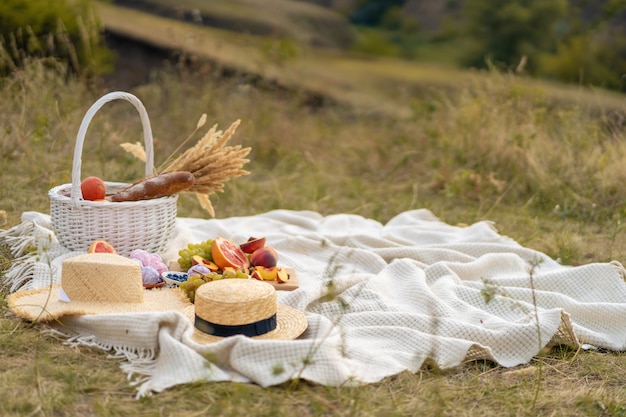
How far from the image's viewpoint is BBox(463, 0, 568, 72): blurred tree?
41.1ft

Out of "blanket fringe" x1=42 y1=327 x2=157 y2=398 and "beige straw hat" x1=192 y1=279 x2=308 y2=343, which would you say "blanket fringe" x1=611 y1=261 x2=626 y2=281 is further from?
"blanket fringe" x1=42 y1=327 x2=157 y2=398

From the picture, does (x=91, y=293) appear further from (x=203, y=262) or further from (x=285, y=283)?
(x=285, y=283)

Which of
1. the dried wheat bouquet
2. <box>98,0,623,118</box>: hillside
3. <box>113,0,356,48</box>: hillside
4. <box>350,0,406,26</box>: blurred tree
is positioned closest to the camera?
the dried wheat bouquet

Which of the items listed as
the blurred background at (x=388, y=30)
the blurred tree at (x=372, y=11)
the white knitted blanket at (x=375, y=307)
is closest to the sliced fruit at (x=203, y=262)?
the white knitted blanket at (x=375, y=307)

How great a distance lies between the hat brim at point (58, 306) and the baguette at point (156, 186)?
2.41 ft

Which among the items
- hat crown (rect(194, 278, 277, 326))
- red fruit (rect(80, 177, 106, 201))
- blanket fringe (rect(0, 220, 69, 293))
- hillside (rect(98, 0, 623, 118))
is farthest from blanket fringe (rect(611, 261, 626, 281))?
hillside (rect(98, 0, 623, 118))

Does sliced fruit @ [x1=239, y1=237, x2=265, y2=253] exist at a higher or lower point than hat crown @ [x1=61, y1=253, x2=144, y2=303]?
lower

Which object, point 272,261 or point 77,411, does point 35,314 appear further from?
point 272,261

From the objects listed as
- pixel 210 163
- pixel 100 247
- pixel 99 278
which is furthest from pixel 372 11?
pixel 99 278

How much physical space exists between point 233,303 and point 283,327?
1.05 feet

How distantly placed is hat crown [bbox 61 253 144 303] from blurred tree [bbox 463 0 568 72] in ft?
32.5

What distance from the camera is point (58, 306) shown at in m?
3.51

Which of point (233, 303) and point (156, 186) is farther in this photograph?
point (156, 186)

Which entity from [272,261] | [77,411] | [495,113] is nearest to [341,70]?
[495,113]
